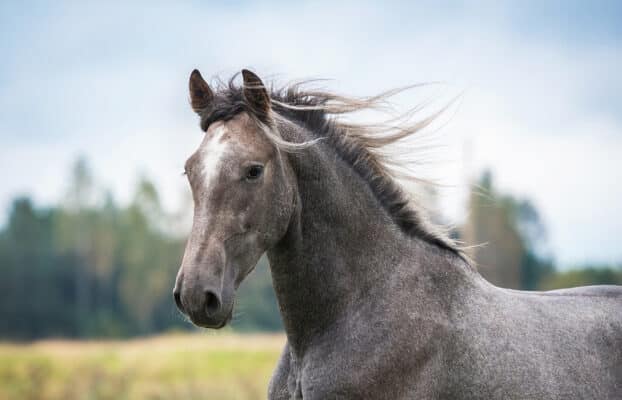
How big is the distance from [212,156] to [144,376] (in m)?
15.9

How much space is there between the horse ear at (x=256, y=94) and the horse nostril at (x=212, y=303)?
125cm

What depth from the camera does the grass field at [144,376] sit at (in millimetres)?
13961

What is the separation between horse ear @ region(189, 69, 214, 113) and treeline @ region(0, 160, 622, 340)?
4907 centimetres

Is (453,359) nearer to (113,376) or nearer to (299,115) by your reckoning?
(299,115)

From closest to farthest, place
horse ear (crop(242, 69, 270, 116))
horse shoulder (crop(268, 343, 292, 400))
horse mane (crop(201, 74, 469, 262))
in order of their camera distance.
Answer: horse ear (crop(242, 69, 270, 116)), horse shoulder (crop(268, 343, 292, 400)), horse mane (crop(201, 74, 469, 262))

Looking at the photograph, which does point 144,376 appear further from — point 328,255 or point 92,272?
point 92,272

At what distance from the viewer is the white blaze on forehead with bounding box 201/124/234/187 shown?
13.3 feet

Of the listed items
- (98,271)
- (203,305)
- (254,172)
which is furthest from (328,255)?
(98,271)

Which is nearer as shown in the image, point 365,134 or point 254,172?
point 254,172

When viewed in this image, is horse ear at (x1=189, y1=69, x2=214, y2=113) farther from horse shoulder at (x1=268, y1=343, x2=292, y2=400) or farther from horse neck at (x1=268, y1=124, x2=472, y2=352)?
horse shoulder at (x1=268, y1=343, x2=292, y2=400)

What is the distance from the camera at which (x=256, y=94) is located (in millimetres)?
4395

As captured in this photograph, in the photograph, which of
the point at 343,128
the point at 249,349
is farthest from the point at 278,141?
the point at 249,349

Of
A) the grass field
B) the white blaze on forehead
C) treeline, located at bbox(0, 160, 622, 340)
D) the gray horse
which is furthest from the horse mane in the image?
treeline, located at bbox(0, 160, 622, 340)

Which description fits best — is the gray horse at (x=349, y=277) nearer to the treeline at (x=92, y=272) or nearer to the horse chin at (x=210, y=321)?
the horse chin at (x=210, y=321)
